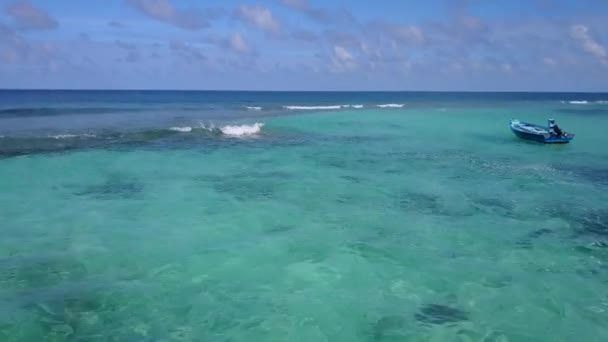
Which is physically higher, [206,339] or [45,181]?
[45,181]

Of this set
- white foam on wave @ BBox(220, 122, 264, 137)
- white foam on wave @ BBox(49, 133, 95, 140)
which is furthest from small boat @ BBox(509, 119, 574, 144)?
white foam on wave @ BBox(49, 133, 95, 140)

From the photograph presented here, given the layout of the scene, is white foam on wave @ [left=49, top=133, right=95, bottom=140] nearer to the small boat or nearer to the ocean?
the ocean

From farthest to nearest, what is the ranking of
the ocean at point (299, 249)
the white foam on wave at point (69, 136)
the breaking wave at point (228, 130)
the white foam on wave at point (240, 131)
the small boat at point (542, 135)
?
the breaking wave at point (228, 130), the white foam on wave at point (240, 131), the small boat at point (542, 135), the white foam on wave at point (69, 136), the ocean at point (299, 249)

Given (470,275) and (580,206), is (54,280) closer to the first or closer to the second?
(470,275)

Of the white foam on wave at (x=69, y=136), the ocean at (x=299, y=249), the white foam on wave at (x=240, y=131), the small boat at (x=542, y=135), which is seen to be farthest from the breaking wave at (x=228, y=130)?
the small boat at (x=542, y=135)

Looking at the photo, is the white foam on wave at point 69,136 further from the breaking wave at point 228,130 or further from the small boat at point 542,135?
the small boat at point 542,135

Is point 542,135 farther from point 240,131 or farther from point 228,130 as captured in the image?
point 228,130

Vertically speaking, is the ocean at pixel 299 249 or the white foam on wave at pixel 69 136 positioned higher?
the white foam on wave at pixel 69 136

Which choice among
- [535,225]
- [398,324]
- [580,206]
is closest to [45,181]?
[398,324]
